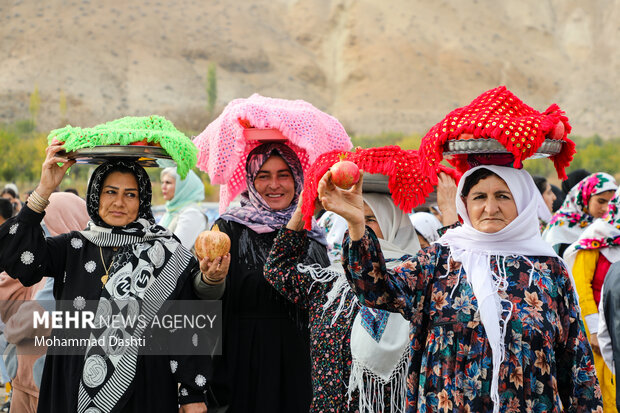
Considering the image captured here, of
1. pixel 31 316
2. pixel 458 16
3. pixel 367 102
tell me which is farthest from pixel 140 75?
pixel 31 316

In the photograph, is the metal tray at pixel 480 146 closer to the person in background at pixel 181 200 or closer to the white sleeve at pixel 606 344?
the white sleeve at pixel 606 344

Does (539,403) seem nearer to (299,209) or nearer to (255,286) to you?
(299,209)

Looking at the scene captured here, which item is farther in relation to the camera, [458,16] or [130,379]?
[458,16]

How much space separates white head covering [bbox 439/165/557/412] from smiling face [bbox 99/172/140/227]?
1.56 metres

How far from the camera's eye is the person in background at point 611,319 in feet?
13.0

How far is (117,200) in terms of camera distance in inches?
136

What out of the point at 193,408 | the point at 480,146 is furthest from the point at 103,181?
the point at 480,146

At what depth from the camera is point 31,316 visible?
415 centimetres

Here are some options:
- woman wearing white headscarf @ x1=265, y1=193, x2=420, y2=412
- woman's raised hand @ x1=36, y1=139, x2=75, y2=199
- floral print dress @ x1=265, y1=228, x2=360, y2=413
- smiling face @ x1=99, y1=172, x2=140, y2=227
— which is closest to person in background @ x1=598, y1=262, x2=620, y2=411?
woman wearing white headscarf @ x1=265, y1=193, x2=420, y2=412

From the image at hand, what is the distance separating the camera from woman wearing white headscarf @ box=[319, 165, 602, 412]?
2631mm

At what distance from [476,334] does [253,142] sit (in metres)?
1.77

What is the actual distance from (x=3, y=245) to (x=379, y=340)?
175 centimetres

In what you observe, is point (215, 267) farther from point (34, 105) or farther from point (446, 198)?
point (34, 105)

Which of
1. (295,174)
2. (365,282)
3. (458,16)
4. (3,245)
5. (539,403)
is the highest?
(458,16)
